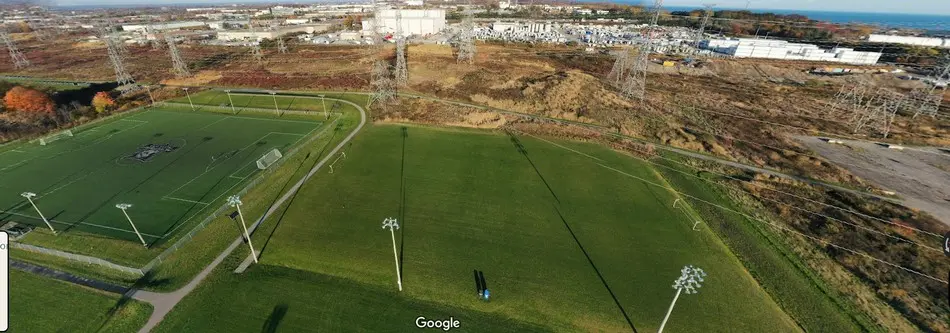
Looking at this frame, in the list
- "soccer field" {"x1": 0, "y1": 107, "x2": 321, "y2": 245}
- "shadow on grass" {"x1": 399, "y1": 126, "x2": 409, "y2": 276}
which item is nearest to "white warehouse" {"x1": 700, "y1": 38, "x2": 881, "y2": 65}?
"shadow on grass" {"x1": 399, "y1": 126, "x2": 409, "y2": 276}

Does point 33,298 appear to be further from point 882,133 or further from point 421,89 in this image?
point 882,133

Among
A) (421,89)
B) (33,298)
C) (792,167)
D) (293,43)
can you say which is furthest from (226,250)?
(293,43)

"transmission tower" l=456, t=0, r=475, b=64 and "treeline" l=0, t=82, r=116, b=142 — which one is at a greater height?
"transmission tower" l=456, t=0, r=475, b=64

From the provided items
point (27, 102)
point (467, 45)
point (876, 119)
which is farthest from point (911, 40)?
point (27, 102)

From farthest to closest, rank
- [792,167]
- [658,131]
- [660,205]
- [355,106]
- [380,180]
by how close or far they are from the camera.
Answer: [355,106] → [658,131] → [792,167] → [380,180] → [660,205]
